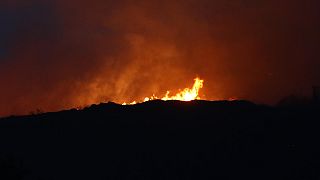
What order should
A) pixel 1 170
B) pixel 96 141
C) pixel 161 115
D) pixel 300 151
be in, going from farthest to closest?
pixel 161 115, pixel 96 141, pixel 300 151, pixel 1 170

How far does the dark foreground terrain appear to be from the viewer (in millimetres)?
99750

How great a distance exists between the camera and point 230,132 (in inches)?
4469

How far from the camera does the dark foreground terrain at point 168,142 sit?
9975 cm

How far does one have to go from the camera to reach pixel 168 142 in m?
112

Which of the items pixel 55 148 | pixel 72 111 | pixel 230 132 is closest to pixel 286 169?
pixel 230 132

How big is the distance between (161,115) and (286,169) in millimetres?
32995

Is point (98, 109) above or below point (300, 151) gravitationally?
above

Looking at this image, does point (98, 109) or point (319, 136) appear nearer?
point (319, 136)

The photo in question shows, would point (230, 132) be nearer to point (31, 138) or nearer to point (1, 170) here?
point (31, 138)

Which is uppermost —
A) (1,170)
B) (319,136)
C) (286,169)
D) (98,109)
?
(98,109)

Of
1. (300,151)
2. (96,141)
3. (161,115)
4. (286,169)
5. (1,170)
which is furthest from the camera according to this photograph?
(161,115)

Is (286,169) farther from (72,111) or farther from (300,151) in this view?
(72,111)

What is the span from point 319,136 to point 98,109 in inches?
1776

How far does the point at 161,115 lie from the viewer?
412 feet
